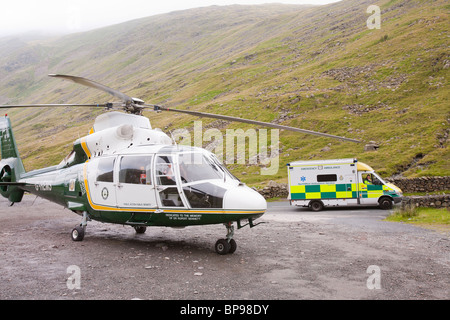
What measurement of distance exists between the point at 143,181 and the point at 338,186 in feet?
51.9

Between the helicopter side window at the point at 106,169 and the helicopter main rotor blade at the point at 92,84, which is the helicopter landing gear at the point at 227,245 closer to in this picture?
the helicopter side window at the point at 106,169

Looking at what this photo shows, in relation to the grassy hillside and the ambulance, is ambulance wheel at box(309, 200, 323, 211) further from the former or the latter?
the grassy hillside

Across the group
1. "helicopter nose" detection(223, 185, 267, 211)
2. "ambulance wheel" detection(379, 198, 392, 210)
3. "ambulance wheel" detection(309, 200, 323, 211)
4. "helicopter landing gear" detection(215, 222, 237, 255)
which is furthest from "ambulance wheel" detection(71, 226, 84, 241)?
"ambulance wheel" detection(379, 198, 392, 210)

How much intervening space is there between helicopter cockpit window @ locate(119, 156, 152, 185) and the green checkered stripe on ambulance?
49.7ft

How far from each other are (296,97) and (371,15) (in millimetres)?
40890

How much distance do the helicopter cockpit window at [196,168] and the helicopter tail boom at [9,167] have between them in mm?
9125

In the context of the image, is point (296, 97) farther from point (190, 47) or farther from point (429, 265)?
point (190, 47)

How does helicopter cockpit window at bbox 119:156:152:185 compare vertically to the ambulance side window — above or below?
above

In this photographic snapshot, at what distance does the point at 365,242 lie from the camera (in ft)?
35.7

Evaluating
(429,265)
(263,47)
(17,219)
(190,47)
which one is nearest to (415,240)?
(429,265)

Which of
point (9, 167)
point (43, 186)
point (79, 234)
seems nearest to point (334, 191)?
point (79, 234)

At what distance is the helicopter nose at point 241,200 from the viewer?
870cm

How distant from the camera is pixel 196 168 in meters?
9.59

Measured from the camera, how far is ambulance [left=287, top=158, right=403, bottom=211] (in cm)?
2216
